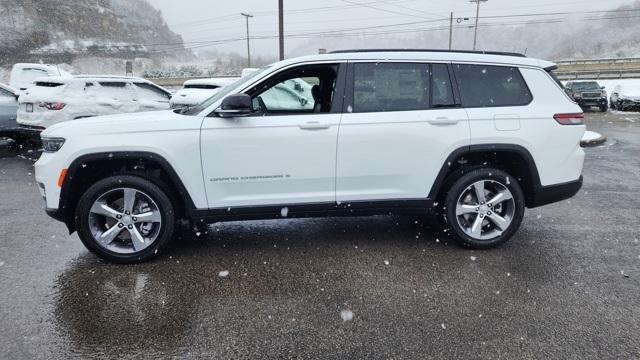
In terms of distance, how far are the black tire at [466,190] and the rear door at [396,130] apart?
0.88 ft

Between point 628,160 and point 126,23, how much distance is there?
163049 millimetres

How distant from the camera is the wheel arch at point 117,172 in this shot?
12.4 feet

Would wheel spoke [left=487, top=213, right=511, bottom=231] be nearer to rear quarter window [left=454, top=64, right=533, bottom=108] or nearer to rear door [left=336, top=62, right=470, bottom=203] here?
rear door [left=336, top=62, right=470, bottom=203]

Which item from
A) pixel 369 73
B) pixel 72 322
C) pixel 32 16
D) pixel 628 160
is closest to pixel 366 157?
pixel 369 73

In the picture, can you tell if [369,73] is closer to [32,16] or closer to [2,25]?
[2,25]

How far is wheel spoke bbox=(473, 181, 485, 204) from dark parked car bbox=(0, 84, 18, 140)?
10.7m

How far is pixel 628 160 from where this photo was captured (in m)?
9.09

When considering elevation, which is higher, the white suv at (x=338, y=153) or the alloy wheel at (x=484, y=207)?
the white suv at (x=338, y=153)

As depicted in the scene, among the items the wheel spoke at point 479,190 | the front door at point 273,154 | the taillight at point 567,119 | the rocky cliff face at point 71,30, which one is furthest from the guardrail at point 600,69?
the rocky cliff face at point 71,30

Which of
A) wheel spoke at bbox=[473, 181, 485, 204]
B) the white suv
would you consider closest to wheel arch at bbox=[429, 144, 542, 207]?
the white suv

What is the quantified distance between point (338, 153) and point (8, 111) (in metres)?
9.97

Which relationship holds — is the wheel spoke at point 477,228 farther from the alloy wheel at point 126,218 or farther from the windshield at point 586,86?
the windshield at point 586,86

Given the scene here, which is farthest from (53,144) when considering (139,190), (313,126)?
(313,126)

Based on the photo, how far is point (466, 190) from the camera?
4285 millimetres
